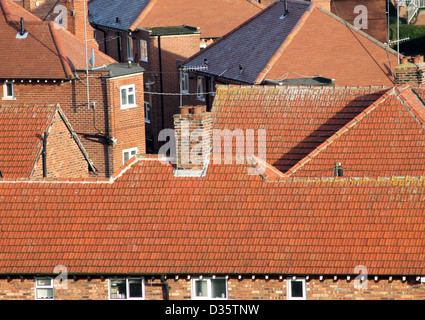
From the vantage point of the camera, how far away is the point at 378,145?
29.6 m

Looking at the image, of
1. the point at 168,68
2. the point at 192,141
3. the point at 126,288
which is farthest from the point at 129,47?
the point at 126,288

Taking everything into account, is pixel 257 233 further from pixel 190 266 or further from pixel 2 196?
pixel 2 196

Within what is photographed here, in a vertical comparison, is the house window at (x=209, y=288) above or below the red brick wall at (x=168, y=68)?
below

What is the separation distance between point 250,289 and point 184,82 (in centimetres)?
3104

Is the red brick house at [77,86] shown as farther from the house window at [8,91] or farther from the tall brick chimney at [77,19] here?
the tall brick chimney at [77,19]

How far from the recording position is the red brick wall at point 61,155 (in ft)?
104

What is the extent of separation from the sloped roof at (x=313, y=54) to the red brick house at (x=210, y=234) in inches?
687

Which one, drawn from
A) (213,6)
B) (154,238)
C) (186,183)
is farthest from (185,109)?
(213,6)

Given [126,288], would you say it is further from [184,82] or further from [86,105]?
[184,82]

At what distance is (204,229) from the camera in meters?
24.3

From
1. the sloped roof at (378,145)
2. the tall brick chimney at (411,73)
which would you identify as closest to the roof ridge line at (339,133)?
the sloped roof at (378,145)

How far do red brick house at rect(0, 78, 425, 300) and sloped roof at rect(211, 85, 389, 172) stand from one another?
188 inches

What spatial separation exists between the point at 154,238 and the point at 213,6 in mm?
37421

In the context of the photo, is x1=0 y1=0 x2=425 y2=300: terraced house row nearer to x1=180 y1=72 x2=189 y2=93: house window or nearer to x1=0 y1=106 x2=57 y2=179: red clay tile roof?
x1=0 y1=106 x2=57 y2=179: red clay tile roof
